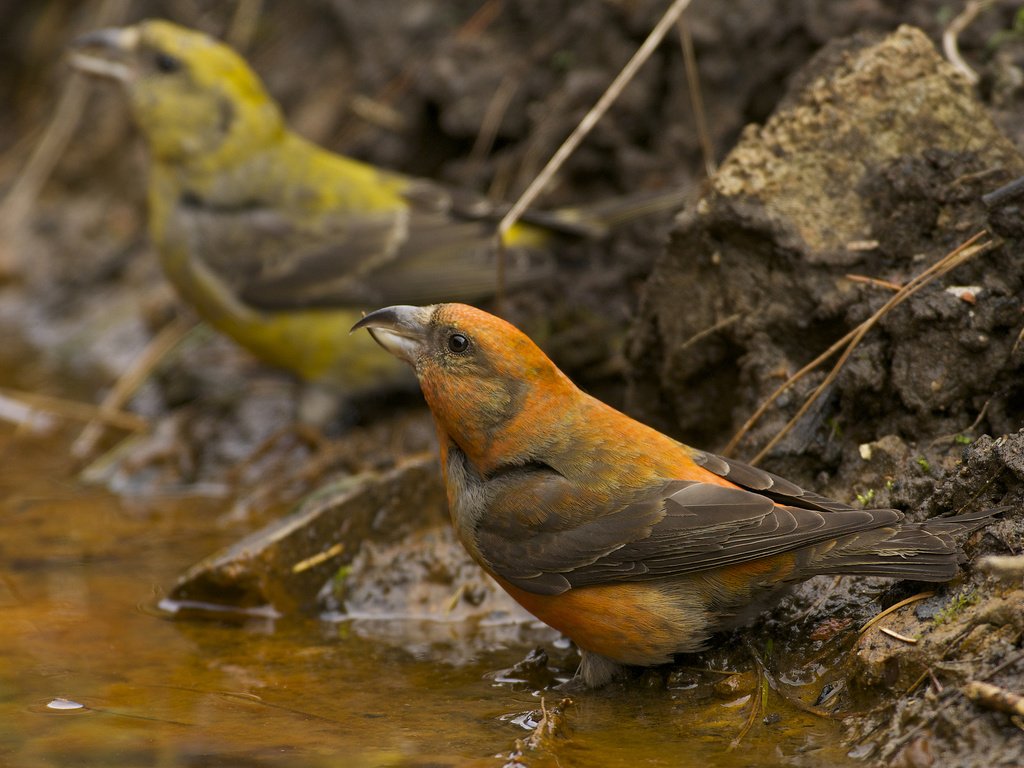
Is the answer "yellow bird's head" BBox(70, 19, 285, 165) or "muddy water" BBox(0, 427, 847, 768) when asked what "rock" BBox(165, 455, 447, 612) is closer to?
"muddy water" BBox(0, 427, 847, 768)

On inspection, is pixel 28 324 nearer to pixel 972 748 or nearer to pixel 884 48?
pixel 884 48

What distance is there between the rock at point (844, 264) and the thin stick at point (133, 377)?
3.38 meters

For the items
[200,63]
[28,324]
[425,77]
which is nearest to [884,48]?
[425,77]

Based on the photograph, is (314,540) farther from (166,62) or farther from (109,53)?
(109,53)

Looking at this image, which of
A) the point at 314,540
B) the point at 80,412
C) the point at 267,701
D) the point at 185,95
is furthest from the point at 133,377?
the point at 267,701

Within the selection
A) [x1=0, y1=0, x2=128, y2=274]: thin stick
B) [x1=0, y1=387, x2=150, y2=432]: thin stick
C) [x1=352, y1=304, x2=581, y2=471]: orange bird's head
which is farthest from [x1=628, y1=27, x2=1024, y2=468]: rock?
[x1=0, y1=0, x2=128, y2=274]: thin stick

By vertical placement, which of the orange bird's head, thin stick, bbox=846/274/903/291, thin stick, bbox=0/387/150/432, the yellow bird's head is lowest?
thin stick, bbox=0/387/150/432

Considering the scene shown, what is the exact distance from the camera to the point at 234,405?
6844 mm

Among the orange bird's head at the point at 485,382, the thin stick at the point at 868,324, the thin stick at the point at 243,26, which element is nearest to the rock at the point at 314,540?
the orange bird's head at the point at 485,382

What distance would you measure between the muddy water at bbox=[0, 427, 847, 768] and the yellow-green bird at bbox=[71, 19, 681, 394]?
65.4 inches

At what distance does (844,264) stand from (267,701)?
2374 millimetres

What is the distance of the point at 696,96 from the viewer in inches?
217

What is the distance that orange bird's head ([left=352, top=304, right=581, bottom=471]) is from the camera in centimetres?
392

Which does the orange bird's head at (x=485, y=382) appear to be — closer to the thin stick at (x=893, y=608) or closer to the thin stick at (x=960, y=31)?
the thin stick at (x=893, y=608)
